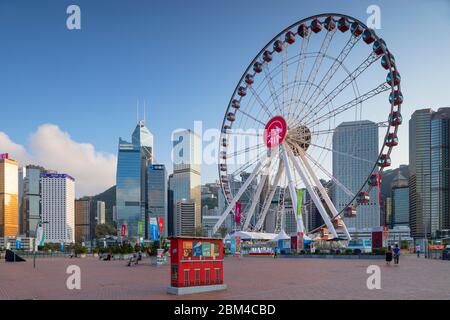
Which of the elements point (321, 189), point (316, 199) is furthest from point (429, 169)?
point (316, 199)

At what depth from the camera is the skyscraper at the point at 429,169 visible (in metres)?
137

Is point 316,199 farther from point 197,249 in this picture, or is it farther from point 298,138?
point 197,249

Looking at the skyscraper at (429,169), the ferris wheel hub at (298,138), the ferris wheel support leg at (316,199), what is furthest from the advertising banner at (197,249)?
the skyscraper at (429,169)

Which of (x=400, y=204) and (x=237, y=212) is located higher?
(x=237, y=212)

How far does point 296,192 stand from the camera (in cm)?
4741

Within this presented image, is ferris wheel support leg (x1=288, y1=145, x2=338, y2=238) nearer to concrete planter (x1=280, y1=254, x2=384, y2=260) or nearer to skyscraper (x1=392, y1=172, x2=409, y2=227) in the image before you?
concrete planter (x1=280, y1=254, x2=384, y2=260)

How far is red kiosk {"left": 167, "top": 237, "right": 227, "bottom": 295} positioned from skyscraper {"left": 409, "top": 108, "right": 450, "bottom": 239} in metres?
118

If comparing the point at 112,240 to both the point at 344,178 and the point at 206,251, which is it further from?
the point at 206,251

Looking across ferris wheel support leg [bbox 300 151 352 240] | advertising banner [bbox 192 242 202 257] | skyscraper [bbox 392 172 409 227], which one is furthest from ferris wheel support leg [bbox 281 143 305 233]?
skyscraper [bbox 392 172 409 227]

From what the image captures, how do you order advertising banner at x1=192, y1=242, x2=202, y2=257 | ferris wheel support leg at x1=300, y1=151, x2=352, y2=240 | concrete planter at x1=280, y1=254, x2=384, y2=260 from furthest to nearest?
ferris wheel support leg at x1=300, y1=151, x2=352, y2=240 → concrete planter at x1=280, y1=254, x2=384, y2=260 → advertising banner at x1=192, y1=242, x2=202, y2=257

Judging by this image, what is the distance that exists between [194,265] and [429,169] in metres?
139

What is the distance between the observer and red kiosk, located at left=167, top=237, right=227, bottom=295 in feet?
51.3

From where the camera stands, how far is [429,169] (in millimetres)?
139500

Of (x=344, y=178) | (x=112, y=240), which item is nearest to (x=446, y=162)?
(x=344, y=178)
